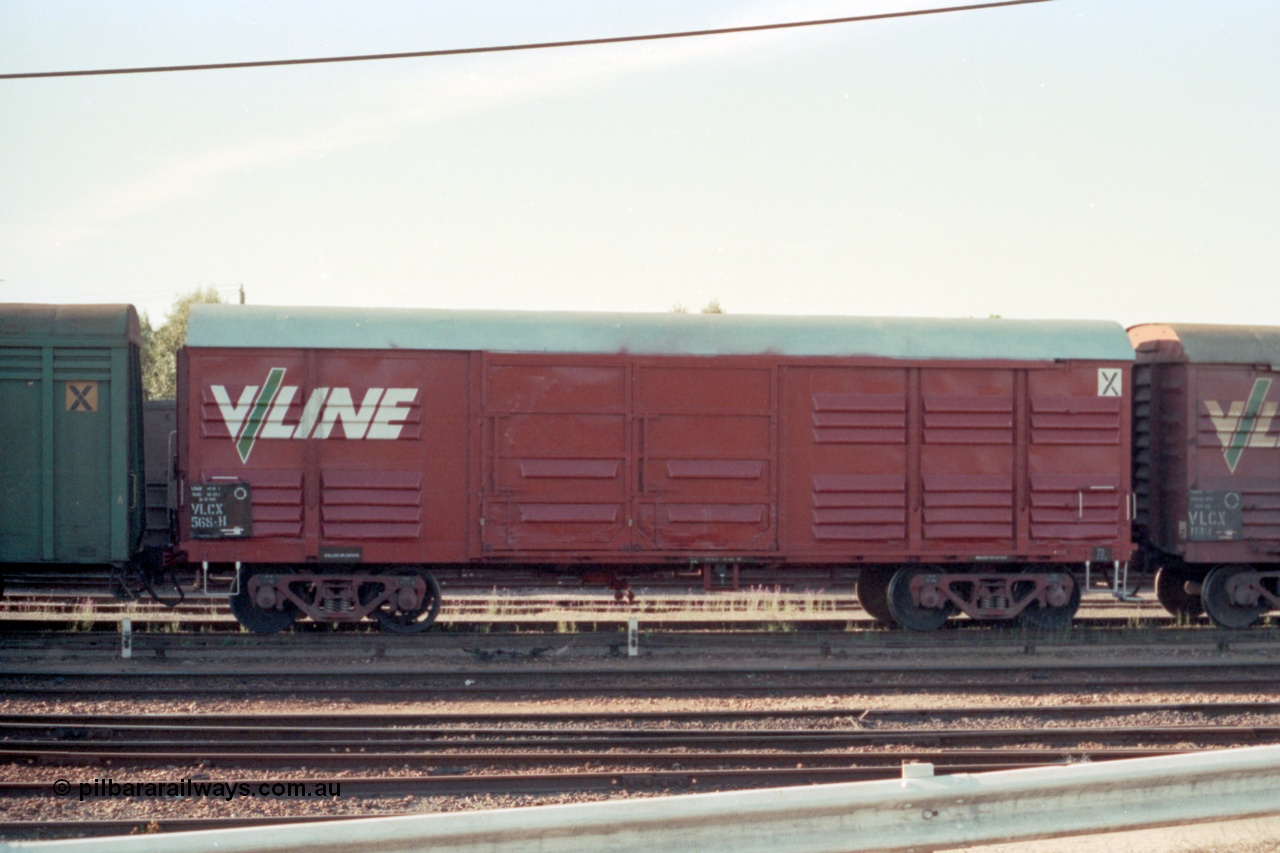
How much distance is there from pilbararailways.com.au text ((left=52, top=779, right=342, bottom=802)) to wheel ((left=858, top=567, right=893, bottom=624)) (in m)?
7.76

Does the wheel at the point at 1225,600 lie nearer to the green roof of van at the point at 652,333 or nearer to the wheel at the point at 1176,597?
the wheel at the point at 1176,597

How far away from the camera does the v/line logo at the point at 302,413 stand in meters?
11.7

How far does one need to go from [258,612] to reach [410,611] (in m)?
1.71

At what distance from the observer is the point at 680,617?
49.8 feet

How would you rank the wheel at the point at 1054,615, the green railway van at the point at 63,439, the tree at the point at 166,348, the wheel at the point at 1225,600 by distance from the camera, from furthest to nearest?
the tree at the point at 166,348
the wheel at the point at 1225,600
the wheel at the point at 1054,615
the green railway van at the point at 63,439

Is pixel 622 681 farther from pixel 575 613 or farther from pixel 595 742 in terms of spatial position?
pixel 575 613

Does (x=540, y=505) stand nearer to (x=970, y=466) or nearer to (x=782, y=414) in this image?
(x=782, y=414)

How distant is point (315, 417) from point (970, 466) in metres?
7.44

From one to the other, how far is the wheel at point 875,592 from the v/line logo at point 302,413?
5.98 metres

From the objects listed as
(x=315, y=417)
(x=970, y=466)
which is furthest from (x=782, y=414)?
(x=315, y=417)

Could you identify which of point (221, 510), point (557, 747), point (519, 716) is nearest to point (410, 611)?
point (221, 510)

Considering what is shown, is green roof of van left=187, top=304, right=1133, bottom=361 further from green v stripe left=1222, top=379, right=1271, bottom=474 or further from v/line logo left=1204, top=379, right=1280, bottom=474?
green v stripe left=1222, top=379, right=1271, bottom=474

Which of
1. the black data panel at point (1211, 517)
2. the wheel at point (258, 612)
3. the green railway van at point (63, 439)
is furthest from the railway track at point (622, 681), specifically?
the black data panel at point (1211, 517)

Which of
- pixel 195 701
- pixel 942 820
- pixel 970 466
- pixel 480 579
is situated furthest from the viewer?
pixel 480 579
